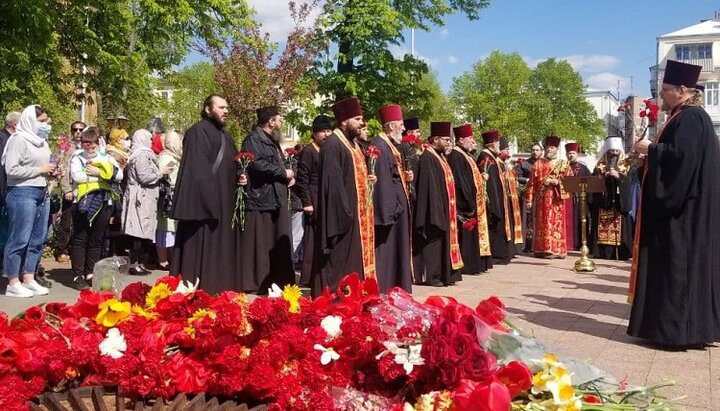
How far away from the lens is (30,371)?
12.2 feet

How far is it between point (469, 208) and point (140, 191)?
4867 mm

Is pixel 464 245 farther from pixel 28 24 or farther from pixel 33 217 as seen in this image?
pixel 28 24

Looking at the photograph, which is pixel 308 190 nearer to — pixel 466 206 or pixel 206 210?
pixel 206 210

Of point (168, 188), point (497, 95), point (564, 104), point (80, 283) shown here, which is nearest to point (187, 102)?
point (497, 95)

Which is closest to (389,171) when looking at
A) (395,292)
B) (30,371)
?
(395,292)

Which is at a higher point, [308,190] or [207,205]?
[308,190]

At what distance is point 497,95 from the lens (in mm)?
56469

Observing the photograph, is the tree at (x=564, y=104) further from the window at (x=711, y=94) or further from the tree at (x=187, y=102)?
the tree at (x=187, y=102)

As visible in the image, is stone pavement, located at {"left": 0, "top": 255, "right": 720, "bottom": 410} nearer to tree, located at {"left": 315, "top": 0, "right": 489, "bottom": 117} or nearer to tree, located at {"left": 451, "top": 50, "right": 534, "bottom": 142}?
tree, located at {"left": 315, "top": 0, "right": 489, "bottom": 117}

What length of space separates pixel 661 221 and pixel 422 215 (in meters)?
4.28

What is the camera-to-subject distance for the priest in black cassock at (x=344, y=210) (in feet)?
24.8

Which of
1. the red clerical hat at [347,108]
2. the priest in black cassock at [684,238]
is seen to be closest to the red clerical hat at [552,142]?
the red clerical hat at [347,108]

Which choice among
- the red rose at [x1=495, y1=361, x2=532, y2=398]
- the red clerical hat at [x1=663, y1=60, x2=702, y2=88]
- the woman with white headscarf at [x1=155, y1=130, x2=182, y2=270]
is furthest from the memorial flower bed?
the woman with white headscarf at [x1=155, y1=130, x2=182, y2=270]

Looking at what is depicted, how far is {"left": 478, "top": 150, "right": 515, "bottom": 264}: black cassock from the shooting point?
42.3 ft
